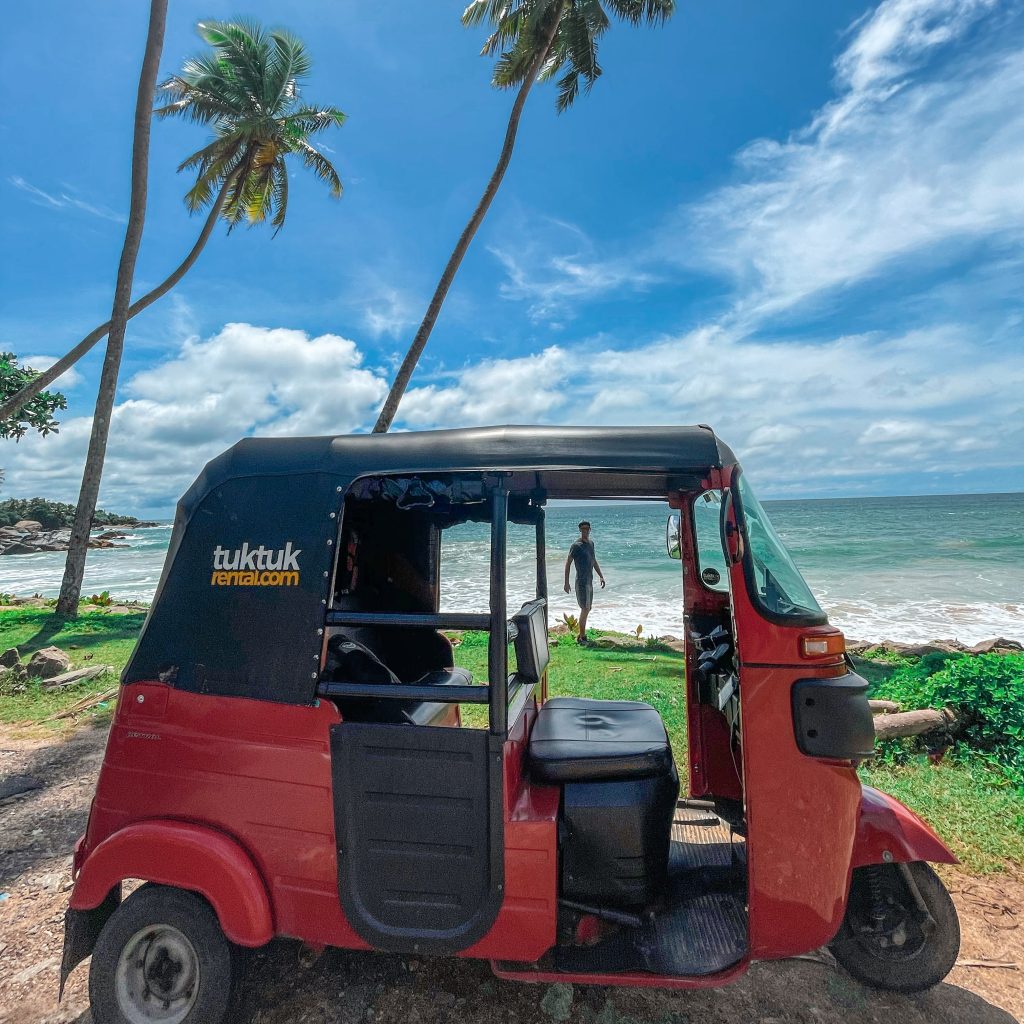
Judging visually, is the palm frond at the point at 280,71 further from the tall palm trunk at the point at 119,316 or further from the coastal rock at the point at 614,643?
the coastal rock at the point at 614,643

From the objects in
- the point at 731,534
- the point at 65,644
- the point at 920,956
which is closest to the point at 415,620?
the point at 731,534

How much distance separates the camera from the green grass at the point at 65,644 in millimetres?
6785

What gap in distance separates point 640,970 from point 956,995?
143 centimetres

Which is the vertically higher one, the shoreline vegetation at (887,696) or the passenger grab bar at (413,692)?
the passenger grab bar at (413,692)

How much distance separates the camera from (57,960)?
117 inches

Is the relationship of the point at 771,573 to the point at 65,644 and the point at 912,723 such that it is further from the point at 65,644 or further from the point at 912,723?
the point at 65,644

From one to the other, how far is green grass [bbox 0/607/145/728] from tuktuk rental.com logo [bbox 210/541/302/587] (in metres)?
5.34

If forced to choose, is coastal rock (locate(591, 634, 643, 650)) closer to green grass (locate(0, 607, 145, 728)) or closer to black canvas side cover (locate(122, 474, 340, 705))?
green grass (locate(0, 607, 145, 728))

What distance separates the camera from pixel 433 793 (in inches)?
92.1

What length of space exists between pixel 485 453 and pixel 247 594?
3.51 ft

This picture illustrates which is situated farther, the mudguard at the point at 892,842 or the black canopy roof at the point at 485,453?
the mudguard at the point at 892,842

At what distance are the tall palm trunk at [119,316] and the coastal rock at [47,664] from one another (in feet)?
14.4

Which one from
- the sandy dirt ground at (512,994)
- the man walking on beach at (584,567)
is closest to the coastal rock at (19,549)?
the man walking on beach at (584,567)

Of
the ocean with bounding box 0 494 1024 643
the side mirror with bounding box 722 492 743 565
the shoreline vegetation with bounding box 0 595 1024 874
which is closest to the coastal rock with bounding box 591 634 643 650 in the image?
the shoreline vegetation with bounding box 0 595 1024 874
